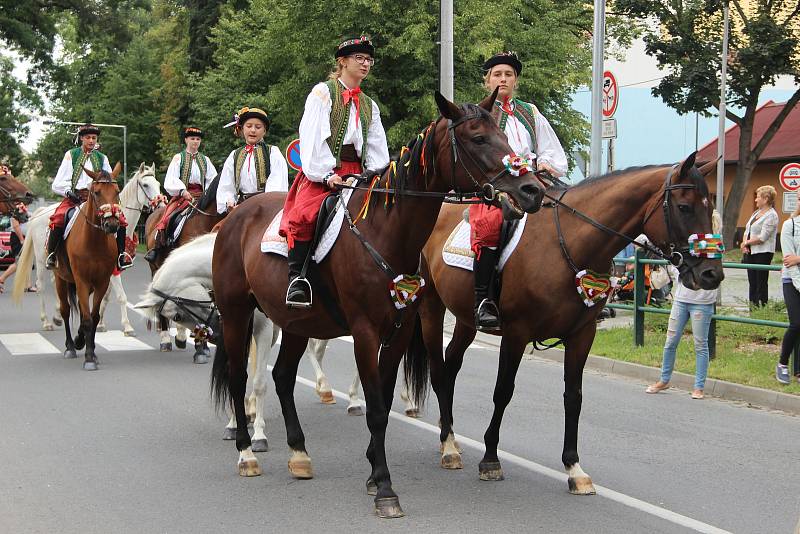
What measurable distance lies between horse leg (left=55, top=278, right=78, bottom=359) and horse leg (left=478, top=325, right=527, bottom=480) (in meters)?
7.42

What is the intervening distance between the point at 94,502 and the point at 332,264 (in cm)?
212

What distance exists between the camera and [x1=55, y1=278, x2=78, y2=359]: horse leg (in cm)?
1223

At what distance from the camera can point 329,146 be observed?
6.32m

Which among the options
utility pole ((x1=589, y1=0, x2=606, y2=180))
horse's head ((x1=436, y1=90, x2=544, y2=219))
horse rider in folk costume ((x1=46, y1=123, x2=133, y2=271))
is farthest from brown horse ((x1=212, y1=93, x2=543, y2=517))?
utility pole ((x1=589, y1=0, x2=606, y2=180))

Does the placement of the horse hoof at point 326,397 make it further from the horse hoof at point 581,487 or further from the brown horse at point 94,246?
the brown horse at point 94,246

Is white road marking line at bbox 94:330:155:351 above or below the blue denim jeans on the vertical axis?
below

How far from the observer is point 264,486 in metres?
6.38

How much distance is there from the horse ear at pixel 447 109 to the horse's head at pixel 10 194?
13.7 meters

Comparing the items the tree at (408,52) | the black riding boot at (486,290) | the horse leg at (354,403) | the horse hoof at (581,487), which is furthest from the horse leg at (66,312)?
the tree at (408,52)

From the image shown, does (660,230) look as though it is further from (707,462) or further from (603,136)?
(603,136)

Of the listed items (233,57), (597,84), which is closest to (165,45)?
(233,57)

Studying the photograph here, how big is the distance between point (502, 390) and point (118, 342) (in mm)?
8406

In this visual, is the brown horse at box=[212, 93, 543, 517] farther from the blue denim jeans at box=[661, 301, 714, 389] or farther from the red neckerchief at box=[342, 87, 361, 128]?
the blue denim jeans at box=[661, 301, 714, 389]

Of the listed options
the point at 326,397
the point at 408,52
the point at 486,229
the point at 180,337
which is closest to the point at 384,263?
the point at 486,229
